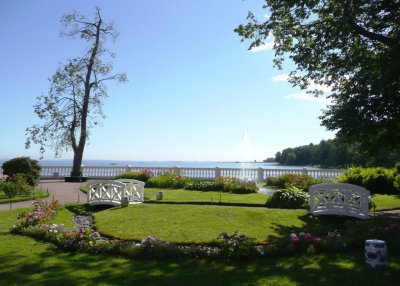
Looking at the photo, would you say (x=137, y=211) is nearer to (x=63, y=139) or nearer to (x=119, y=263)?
(x=119, y=263)

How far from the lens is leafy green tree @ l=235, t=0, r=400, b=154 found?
11.5 metres

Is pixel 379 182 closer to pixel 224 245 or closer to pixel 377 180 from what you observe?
pixel 377 180

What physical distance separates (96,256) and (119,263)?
2.42 ft

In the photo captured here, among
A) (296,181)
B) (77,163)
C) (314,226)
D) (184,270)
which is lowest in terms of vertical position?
(184,270)

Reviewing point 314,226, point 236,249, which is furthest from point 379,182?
point 236,249

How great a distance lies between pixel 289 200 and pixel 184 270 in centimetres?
766

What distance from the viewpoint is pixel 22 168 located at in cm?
1903

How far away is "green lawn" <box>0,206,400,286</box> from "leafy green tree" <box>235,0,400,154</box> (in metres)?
5.29

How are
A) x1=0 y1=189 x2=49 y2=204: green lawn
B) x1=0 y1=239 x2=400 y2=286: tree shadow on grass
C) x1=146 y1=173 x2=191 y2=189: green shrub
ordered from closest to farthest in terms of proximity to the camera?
x1=0 y1=239 x2=400 y2=286: tree shadow on grass < x1=0 y1=189 x2=49 y2=204: green lawn < x1=146 y1=173 x2=191 y2=189: green shrub

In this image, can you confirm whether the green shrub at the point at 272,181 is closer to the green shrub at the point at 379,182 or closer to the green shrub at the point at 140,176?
the green shrub at the point at 379,182

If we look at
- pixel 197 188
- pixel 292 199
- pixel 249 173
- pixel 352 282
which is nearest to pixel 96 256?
pixel 352 282

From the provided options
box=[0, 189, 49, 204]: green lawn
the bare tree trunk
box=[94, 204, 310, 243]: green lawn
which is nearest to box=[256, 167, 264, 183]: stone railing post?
box=[94, 204, 310, 243]: green lawn

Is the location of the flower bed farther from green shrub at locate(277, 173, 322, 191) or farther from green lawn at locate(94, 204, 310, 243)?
green shrub at locate(277, 173, 322, 191)

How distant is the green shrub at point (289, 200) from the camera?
523 inches
